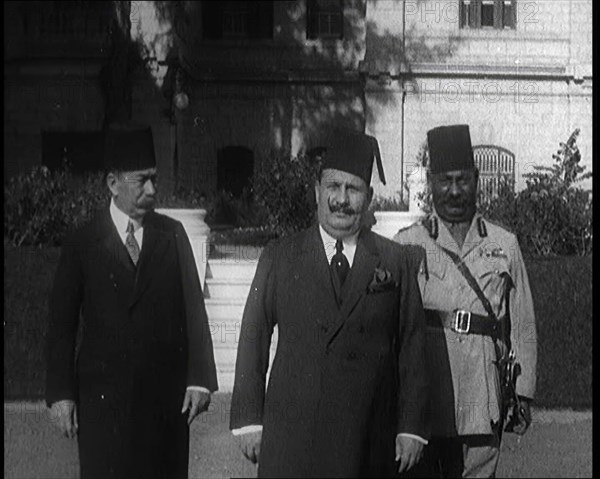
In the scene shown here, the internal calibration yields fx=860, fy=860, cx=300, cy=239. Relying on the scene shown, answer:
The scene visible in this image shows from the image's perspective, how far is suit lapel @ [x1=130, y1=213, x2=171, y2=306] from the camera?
290 cm

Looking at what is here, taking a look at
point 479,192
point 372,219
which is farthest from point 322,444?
point 479,192

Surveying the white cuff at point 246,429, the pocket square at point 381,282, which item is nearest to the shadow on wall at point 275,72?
the pocket square at point 381,282

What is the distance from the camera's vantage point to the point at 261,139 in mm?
3131

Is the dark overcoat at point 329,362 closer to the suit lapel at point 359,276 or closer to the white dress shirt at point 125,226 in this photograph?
the suit lapel at point 359,276

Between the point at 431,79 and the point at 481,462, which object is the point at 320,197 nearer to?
the point at 431,79

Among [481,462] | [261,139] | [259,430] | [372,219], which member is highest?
[261,139]

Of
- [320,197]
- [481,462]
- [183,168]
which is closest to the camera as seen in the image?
[320,197]

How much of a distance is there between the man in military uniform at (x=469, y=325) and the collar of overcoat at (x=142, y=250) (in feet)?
2.67

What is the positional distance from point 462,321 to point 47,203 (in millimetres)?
1556

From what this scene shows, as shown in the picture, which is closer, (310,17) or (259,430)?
(259,430)

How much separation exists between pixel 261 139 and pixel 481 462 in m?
1.36

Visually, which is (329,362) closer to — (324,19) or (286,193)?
(286,193)

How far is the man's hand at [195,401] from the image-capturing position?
2918 millimetres

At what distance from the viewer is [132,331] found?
2.92 metres
